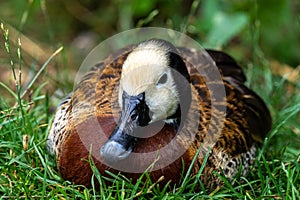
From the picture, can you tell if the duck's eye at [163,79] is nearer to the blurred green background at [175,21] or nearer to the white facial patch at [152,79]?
the white facial patch at [152,79]

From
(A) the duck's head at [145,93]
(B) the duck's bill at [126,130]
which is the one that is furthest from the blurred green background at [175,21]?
(B) the duck's bill at [126,130]

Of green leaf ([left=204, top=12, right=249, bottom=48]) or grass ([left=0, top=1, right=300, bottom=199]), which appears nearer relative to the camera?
grass ([left=0, top=1, right=300, bottom=199])

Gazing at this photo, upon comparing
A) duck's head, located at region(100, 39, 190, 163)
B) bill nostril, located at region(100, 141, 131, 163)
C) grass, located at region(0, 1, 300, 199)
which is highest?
duck's head, located at region(100, 39, 190, 163)

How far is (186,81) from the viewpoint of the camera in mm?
3547

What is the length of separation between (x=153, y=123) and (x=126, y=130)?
203 mm

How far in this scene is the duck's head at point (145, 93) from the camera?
3229 millimetres

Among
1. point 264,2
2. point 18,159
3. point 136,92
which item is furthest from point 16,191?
point 264,2

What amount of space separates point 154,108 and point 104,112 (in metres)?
0.31

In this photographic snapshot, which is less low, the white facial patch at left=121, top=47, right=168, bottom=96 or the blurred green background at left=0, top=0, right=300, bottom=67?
the white facial patch at left=121, top=47, right=168, bottom=96

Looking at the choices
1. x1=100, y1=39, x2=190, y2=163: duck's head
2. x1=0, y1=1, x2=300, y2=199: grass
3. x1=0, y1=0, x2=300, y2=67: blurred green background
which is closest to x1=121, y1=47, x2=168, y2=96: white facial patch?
x1=100, y1=39, x2=190, y2=163: duck's head

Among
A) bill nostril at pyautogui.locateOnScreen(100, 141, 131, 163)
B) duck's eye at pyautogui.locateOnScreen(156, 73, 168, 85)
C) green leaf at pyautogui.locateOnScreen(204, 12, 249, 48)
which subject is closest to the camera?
bill nostril at pyautogui.locateOnScreen(100, 141, 131, 163)

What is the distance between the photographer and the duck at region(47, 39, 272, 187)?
3270 mm

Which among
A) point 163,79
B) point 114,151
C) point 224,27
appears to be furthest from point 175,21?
point 114,151

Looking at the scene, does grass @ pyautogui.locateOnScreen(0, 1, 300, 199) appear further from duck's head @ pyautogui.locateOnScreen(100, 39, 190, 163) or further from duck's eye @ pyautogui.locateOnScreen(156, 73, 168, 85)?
duck's eye @ pyautogui.locateOnScreen(156, 73, 168, 85)
